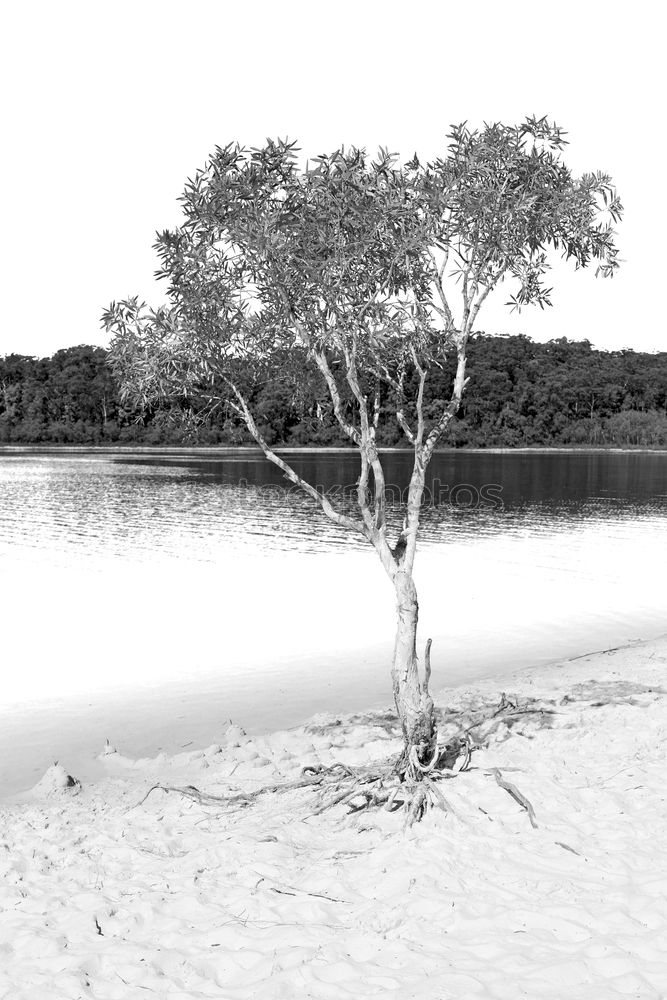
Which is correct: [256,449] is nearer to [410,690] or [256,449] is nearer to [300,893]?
[410,690]

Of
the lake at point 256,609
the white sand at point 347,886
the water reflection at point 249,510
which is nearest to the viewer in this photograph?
the white sand at point 347,886

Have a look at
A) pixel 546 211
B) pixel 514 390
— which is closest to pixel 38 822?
pixel 546 211

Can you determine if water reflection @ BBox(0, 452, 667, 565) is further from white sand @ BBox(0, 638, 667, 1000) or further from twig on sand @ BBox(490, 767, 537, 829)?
twig on sand @ BBox(490, 767, 537, 829)

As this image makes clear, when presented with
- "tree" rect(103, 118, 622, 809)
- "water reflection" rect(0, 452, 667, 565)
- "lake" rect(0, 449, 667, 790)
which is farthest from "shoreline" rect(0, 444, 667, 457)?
"tree" rect(103, 118, 622, 809)

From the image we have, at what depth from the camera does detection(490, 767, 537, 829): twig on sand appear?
9250 mm

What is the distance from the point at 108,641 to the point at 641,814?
15882mm

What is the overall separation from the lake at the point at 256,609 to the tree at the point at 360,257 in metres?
5.97

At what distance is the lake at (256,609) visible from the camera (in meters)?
16.5

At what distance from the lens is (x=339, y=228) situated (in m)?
11.5

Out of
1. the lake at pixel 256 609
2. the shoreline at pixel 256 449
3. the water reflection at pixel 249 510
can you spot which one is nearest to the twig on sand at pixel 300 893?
the lake at pixel 256 609

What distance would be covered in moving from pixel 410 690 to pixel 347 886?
364 centimetres

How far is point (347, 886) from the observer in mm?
8211

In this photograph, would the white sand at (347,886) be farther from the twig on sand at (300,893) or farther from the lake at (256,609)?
the lake at (256,609)

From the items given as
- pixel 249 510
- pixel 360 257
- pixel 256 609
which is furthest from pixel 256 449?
pixel 360 257
